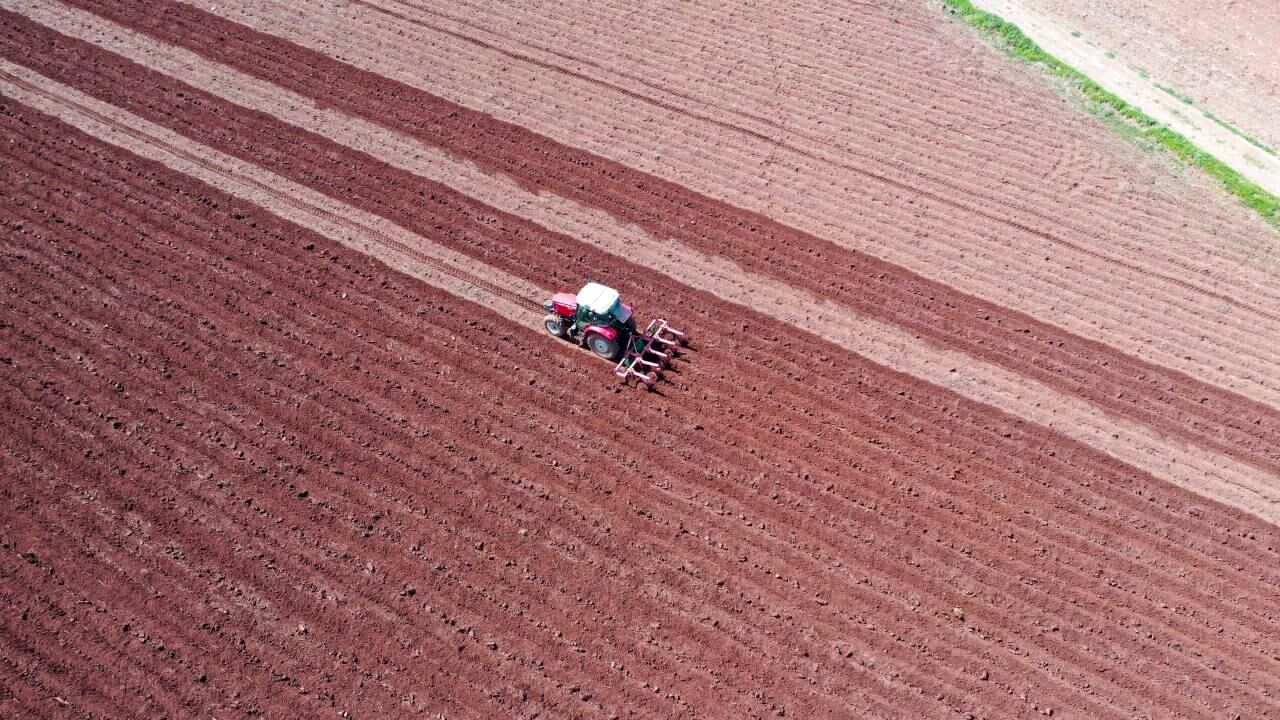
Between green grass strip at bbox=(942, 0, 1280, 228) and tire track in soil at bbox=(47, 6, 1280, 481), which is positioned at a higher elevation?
green grass strip at bbox=(942, 0, 1280, 228)

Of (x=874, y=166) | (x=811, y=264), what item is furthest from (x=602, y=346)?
(x=874, y=166)

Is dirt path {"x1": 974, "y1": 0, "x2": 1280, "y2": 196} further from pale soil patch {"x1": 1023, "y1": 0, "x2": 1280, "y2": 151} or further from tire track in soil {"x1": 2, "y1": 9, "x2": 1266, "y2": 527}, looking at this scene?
tire track in soil {"x1": 2, "y1": 9, "x2": 1266, "y2": 527}

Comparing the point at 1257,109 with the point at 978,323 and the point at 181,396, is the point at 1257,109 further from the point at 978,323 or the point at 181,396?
the point at 181,396

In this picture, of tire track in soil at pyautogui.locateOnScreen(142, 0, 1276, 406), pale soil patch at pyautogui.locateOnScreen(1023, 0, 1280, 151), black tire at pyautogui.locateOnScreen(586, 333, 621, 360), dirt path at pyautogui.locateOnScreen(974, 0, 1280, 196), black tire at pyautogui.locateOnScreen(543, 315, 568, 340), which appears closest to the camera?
black tire at pyautogui.locateOnScreen(586, 333, 621, 360)

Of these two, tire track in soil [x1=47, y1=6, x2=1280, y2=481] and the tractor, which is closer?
the tractor

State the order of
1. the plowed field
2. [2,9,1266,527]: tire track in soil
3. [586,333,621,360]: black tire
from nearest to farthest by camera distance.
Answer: the plowed field
[586,333,621,360]: black tire
[2,9,1266,527]: tire track in soil

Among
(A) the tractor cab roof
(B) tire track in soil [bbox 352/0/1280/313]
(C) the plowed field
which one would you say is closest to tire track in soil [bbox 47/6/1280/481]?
(C) the plowed field

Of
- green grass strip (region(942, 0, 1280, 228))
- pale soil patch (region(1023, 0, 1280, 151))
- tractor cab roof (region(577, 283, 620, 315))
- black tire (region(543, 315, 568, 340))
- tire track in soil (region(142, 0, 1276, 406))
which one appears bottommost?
black tire (region(543, 315, 568, 340))

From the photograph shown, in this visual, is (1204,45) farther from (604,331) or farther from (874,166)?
(604,331)
